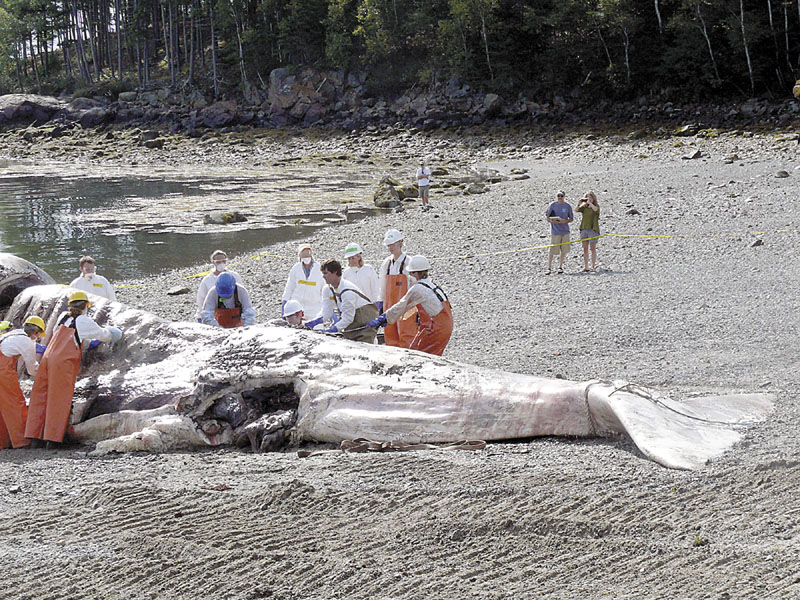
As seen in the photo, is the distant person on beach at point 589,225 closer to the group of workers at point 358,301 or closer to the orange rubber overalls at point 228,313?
the group of workers at point 358,301

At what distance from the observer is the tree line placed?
4494 centimetres

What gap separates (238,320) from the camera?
9.65m

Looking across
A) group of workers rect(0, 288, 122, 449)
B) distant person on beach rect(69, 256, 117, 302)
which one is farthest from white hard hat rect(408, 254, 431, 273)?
distant person on beach rect(69, 256, 117, 302)

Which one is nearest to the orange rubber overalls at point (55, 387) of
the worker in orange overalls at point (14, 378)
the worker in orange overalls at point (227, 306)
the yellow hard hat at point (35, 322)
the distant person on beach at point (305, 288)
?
the worker in orange overalls at point (14, 378)

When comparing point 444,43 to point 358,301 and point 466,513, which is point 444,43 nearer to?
point 358,301

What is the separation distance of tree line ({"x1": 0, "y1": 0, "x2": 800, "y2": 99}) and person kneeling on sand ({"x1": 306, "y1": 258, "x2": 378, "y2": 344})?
41.2 m

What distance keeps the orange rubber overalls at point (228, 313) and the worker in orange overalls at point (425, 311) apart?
1927 millimetres

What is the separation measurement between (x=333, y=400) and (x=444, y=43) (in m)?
53.0

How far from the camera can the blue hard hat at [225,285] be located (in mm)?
9359

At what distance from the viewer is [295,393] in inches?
284

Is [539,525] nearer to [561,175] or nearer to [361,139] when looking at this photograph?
[561,175]

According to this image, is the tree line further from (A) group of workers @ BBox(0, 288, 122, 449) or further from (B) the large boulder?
(A) group of workers @ BBox(0, 288, 122, 449)

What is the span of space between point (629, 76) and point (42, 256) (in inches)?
1499

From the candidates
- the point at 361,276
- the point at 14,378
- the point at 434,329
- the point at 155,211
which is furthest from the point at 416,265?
the point at 155,211
